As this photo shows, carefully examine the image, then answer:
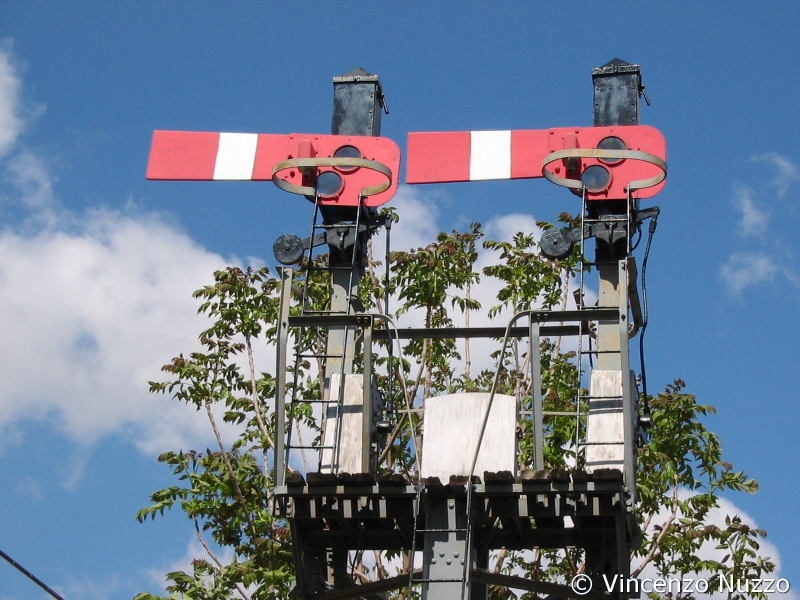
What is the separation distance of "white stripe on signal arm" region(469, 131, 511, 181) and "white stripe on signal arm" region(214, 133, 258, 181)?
2.25m

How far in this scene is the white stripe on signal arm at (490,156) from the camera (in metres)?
12.5

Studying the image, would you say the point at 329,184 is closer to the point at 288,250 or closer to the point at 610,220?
the point at 288,250

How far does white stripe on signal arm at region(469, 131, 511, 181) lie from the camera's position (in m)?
12.5

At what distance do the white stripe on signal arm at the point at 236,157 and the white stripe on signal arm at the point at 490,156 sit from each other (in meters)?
2.25

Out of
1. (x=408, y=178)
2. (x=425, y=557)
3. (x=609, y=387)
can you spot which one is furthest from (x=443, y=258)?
(x=425, y=557)

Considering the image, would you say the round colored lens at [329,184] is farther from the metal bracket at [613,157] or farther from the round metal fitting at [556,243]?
the round metal fitting at [556,243]

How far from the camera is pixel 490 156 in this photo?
12547 millimetres

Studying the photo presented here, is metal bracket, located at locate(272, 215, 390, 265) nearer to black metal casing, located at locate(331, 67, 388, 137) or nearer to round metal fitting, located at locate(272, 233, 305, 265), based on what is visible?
round metal fitting, located at locate(272, 233, 305, 265)

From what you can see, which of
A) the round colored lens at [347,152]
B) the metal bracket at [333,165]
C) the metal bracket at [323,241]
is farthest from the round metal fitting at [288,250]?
the round colored lens at [347,152]

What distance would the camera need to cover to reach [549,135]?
41.0 feet

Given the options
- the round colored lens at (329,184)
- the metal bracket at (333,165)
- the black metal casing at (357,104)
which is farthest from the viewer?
the black metal casing at (357,104)

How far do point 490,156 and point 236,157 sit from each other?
103 inches

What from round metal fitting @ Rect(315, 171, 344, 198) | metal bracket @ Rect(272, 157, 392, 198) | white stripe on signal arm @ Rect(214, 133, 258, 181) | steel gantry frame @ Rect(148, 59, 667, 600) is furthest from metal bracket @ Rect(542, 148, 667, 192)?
white stripe on signal arm @ Rect(214, 133, 258, 181)

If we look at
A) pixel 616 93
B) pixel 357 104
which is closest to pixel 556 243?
pixel 616 93
